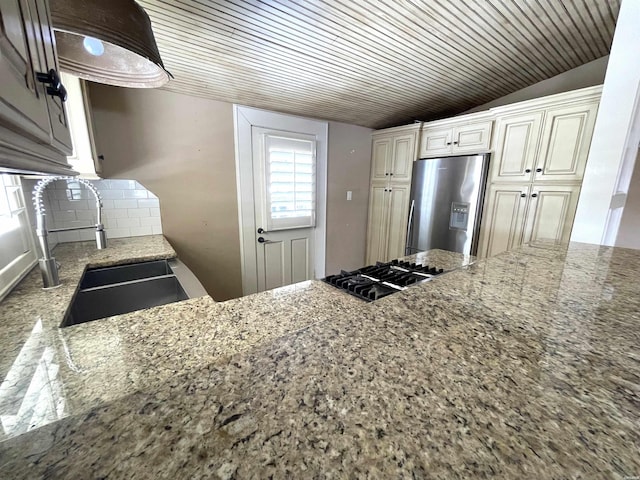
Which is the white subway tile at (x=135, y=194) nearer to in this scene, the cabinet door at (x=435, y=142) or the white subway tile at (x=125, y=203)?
the white subway tile at (x=125, y=203)

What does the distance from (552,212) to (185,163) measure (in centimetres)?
296

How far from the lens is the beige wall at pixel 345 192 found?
305 cm

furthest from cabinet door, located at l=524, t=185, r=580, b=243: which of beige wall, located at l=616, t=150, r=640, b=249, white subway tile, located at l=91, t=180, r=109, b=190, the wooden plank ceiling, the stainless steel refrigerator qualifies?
white subway tile, located at l=91, t=180, r=109, b=190

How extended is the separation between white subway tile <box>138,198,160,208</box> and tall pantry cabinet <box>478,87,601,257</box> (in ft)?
9.31

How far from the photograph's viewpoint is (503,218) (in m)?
2.26

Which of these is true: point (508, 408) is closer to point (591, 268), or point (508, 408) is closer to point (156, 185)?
point (591, 268)

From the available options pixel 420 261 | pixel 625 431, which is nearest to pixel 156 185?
pixel 420 261

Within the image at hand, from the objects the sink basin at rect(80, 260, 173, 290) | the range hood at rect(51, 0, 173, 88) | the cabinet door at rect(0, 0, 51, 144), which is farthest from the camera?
the sink basin at rect(80, 260, 173, 290)

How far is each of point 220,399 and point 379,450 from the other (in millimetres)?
210

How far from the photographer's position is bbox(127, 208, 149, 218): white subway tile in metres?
2.00

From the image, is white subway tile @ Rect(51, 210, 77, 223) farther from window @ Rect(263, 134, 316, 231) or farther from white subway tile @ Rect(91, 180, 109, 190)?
window @ Rect(263, 134, 316, 231)

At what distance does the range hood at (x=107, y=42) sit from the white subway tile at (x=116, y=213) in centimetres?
112

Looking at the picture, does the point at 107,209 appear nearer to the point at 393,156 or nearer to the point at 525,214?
the point at 393,156

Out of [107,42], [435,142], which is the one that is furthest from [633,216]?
[107,42]
